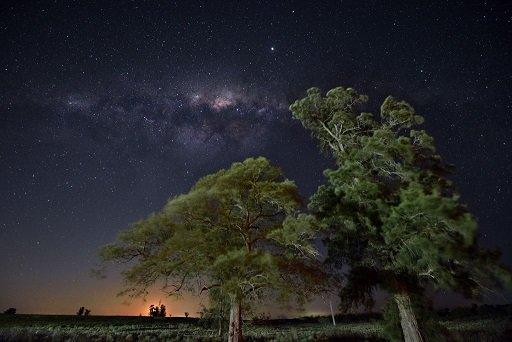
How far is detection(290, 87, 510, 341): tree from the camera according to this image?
11375 mm

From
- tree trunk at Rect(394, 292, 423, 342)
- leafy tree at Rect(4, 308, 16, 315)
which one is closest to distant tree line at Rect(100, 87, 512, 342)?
tree trunk at Rect(394, 292, 423, 342)

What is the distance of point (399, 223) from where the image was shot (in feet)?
39.2

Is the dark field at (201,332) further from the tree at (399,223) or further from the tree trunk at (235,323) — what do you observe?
the tree at (399,223)

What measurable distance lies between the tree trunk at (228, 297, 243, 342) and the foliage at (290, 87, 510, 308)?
4.96 m

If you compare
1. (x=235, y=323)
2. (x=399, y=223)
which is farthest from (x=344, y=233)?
(x=235, y=323)

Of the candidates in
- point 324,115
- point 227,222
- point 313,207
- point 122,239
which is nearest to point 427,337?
point 313,207

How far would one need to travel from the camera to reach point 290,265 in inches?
596

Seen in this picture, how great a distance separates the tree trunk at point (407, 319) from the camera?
41.2ft

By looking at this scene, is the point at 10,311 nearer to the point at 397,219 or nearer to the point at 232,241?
the point at 232,241

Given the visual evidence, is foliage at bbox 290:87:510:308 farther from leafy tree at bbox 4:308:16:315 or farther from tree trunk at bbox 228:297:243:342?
leafy tree at bbox 4:308:16:315

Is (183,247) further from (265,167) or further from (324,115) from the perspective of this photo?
(324,115)

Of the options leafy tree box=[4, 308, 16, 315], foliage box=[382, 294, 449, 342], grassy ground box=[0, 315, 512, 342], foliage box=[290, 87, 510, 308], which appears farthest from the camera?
leafy tree box=[4, 308, 16, 315]

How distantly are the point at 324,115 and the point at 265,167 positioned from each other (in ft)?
15.8

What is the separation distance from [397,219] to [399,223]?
167mm
